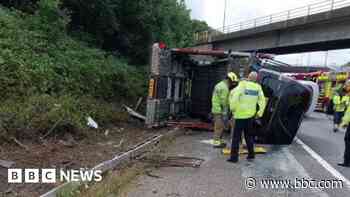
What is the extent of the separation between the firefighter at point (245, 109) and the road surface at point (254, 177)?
12.4 inches

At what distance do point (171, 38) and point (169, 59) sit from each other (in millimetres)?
9678

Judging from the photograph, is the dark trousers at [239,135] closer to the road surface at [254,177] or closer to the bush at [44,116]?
the road surface at [254,177]

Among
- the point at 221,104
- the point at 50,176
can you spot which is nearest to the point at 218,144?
Answer: the point at 221,104

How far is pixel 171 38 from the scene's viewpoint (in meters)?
20.5

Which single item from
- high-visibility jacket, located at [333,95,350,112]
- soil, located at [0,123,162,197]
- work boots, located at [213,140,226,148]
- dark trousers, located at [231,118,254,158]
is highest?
high-visibility jacket, located at [333,95,350,112]

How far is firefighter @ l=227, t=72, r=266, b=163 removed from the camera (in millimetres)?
7098

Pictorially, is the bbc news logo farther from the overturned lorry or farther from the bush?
the overturned lorry

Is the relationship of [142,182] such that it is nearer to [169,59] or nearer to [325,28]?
[169,59]

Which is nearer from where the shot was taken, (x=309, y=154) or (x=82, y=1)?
(x=309, y=154)

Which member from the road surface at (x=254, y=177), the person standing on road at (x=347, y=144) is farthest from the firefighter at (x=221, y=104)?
the person standing on road at (x=347, y=144)

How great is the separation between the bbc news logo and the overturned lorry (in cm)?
473

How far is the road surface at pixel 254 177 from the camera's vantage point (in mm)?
5145

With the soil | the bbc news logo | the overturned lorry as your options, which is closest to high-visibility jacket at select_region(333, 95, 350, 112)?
the overturned lorry

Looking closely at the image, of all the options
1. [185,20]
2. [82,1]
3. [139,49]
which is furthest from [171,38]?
[82,1]
